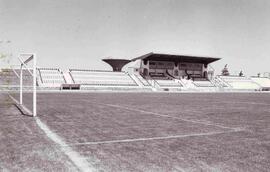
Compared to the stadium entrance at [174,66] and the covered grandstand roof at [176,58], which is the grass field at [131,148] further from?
the stadium entrance at [174,66]

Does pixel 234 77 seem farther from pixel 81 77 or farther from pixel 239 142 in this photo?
pixel 239 142

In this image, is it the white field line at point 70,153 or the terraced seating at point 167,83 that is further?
the terraced seating at point 167,83

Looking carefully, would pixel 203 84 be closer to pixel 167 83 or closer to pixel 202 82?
pixel 202 82

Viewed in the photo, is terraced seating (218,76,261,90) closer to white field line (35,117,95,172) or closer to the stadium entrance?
the stadium entrance

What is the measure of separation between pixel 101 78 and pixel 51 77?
10859 millimetres

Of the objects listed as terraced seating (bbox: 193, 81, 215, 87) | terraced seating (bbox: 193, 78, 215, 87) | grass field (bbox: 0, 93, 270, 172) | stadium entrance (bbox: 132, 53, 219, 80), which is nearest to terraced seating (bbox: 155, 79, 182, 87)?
stadium entrance (bbox: 132, 53, 219, 80)

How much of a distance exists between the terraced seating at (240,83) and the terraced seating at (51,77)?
44171 millimetres

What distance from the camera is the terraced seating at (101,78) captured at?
193 feet

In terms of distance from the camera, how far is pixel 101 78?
62.0m

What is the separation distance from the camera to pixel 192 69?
256ft

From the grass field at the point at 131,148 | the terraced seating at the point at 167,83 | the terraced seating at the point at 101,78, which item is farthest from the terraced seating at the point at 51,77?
the grass field at the point at 131,148

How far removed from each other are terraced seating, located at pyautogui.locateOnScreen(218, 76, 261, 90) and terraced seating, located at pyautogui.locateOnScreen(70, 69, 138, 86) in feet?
94.3

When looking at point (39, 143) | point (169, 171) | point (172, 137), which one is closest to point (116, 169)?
point (169, 171)

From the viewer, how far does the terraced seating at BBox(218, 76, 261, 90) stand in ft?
245
